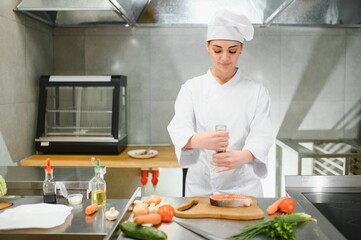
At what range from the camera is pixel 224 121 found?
204 centimetres

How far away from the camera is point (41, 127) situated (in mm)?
2963

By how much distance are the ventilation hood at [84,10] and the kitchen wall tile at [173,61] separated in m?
0.34

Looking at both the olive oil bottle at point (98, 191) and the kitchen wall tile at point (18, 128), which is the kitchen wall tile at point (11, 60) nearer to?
the kitchen wall tile at point (18, 128)

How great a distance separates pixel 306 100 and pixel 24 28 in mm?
2211

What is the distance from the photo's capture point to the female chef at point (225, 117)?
75.0 inches

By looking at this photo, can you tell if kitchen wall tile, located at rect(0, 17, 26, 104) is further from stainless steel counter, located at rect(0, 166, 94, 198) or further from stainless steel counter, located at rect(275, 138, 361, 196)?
stainless steel counter, located at rect(275, 138, 361, 196)

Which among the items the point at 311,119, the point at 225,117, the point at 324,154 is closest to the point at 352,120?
the point at 311,119

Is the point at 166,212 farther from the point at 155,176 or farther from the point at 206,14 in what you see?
the point at 206,14

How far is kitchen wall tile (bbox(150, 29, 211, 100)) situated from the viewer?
3395mm

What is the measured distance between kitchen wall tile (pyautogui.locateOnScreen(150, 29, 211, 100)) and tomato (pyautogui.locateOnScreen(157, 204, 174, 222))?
208cm

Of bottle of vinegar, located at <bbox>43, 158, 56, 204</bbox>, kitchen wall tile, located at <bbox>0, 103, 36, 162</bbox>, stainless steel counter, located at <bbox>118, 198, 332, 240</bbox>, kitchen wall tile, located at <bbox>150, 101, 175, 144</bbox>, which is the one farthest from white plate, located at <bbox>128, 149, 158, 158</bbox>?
stainless steel counter, located at <bbox>118, 198, 332, 240</bbox>

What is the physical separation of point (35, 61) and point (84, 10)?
0.55 meters

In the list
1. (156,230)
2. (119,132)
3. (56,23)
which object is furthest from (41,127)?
(156,230)

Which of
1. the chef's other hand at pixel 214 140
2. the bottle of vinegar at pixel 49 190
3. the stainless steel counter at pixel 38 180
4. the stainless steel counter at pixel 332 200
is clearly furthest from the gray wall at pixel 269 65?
the bottle of vinegar at pixel 49 190
